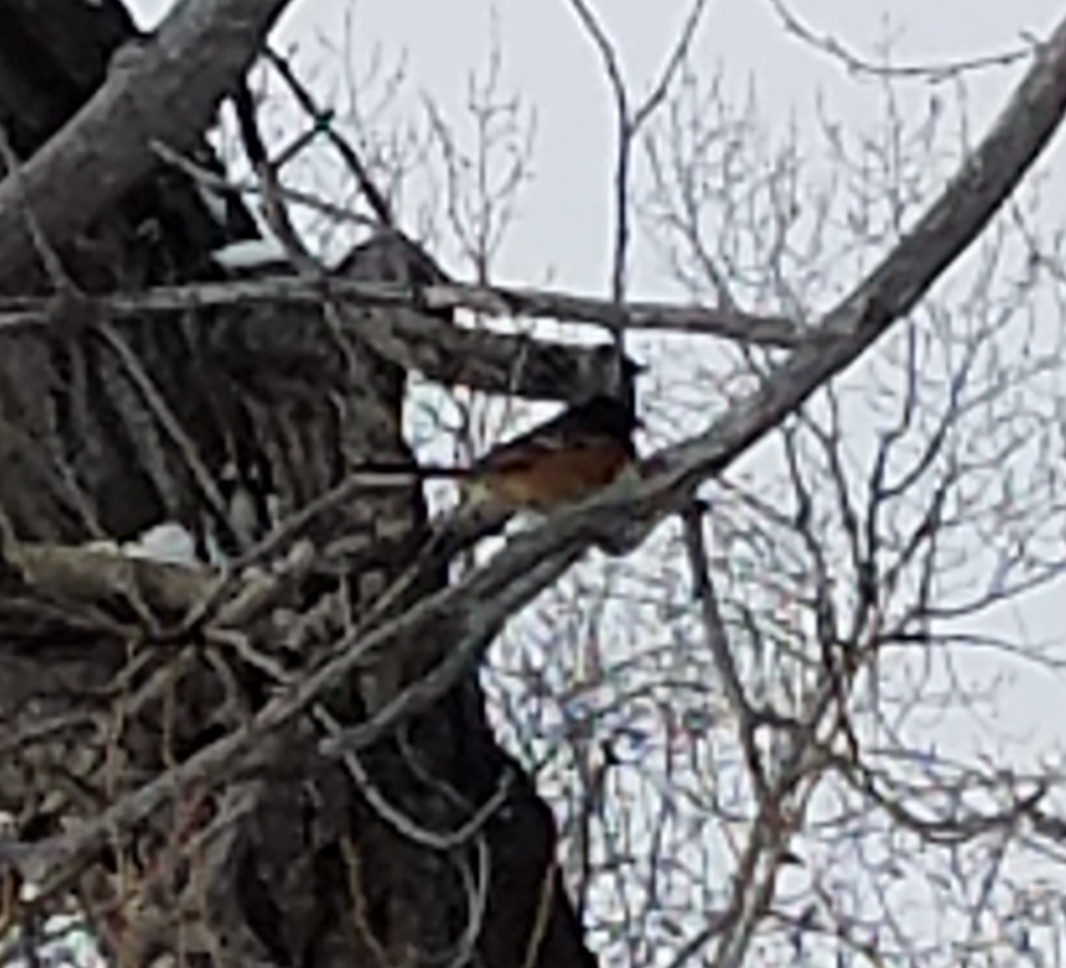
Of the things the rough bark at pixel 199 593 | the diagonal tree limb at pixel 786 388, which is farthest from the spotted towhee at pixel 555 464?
the diagonal tree limb at pixel 786 388

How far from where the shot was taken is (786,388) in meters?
2.37

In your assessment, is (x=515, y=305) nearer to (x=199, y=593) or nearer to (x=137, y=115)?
(x=137, y=115)

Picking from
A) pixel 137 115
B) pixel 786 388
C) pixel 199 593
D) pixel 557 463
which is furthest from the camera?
pixel 199 593

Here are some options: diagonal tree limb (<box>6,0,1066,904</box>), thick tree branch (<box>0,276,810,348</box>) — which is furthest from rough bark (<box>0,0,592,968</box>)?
diagonal tree limb (<box>6,0,1066,904</box>)

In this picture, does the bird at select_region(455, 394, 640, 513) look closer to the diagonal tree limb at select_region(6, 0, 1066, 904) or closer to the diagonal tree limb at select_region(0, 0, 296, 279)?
the diagonal tree limb at select_region(0, 0, 296, 279)

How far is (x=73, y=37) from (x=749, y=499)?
1.18 meters

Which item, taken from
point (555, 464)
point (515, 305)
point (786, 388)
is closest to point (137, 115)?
point (555, 464)

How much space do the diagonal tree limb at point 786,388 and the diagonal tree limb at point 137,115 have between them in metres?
0.72

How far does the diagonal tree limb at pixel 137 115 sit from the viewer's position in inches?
115

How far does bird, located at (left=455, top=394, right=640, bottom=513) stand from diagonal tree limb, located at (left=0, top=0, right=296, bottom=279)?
0.48 m

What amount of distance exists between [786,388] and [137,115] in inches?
38.4

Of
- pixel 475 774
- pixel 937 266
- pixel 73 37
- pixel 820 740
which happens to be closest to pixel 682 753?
pixel 475 774

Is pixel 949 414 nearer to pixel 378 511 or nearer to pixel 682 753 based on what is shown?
pixel 682 753

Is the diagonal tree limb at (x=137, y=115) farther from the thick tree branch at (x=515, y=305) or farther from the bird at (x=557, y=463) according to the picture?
the bird at (x=557, y=463)
